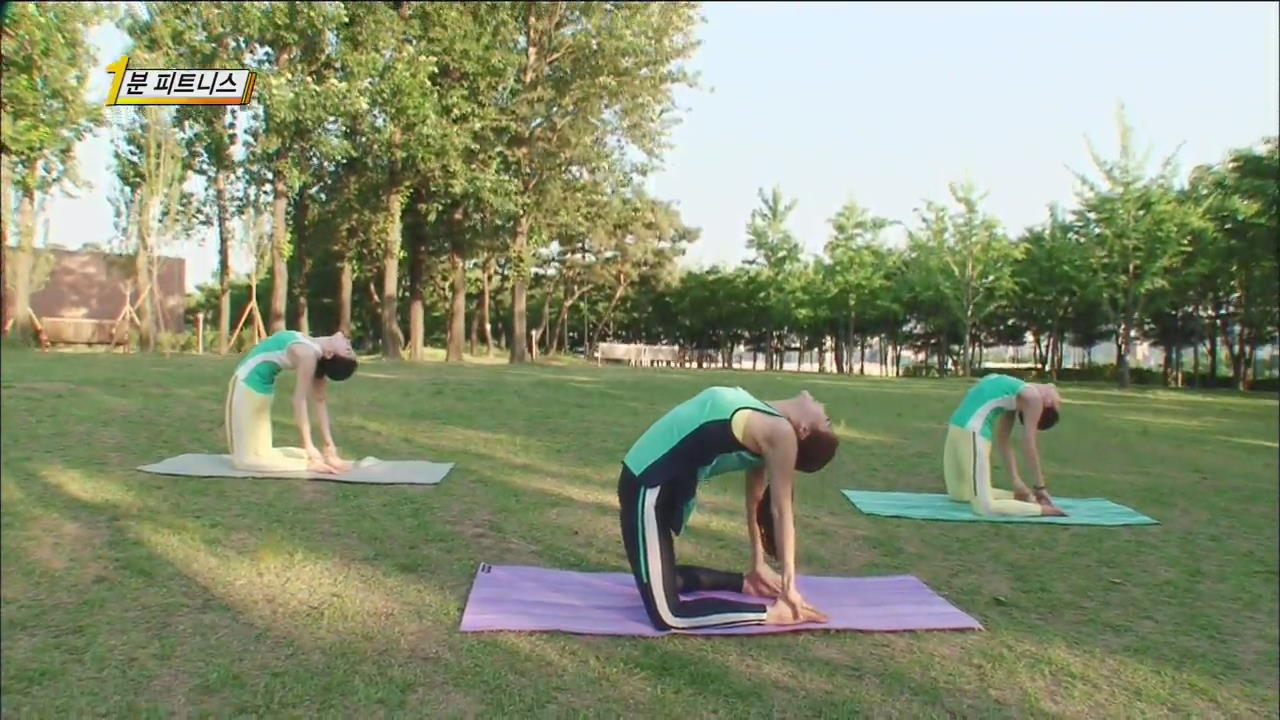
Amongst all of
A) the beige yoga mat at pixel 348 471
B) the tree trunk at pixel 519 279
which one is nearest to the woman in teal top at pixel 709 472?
the beige yoga mat at pixel 348 471

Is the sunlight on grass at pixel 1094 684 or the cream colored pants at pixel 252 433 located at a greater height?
the cream colored pants at pixel 252 433

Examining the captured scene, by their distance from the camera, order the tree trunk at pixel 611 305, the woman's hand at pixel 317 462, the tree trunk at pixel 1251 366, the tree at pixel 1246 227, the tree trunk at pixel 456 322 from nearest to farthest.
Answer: the woman's hand at pixel 317 462 < the tree at pixel 1246 227 < the tree trunk at pixel 456 322 < the tree trunk at pixel 1251 366 < the tree trunk at pixel 611 305

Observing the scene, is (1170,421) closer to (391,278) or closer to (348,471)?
(348,471)

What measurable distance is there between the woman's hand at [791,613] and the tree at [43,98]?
2681mm

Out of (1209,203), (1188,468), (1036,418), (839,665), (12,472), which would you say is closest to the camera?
(839,665)

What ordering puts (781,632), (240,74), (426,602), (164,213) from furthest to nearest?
(426,602)
(781,632)
(164,213)
(240,74)

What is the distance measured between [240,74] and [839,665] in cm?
255

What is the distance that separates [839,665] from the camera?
3.18m

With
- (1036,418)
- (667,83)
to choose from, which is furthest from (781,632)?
(667,83)

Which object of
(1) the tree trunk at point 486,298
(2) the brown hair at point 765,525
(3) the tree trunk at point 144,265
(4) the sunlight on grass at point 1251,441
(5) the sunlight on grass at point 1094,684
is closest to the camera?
(3) the tree trunk at point 144,265

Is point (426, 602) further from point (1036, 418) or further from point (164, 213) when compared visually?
point (1036, 418)

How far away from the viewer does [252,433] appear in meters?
5.88

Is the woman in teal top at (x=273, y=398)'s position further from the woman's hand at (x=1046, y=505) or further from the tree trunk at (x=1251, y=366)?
the tree trunk at (x=1251, y=366)

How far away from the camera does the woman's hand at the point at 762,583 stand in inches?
153
